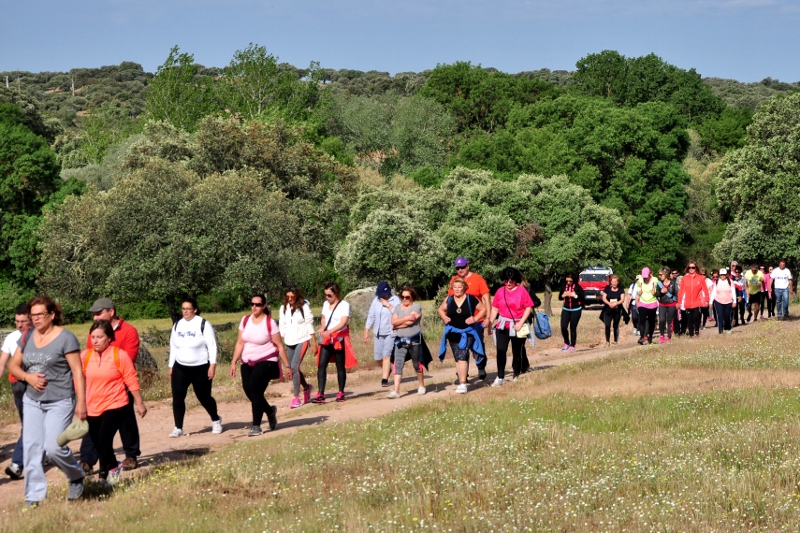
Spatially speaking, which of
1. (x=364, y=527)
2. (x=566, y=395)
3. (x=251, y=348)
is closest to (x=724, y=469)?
(x=364, y=527)

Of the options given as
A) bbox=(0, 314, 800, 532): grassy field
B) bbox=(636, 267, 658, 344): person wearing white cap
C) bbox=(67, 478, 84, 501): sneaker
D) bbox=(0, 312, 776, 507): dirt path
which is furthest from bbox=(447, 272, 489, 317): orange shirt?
bbox=(636, 267, 658, 344): person wearing white cap

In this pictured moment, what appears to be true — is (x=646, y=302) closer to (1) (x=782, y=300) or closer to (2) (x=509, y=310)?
(2) (x=509, y=310)

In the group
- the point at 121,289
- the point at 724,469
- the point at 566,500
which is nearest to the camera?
the point at 566,500

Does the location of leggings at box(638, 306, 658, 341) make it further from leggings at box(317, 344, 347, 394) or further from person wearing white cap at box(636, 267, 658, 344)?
leggings at box(317, 344, 347, 394)

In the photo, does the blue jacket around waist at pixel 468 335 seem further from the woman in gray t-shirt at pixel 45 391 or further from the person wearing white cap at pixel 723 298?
the person wearing white cap at pixel 723 298

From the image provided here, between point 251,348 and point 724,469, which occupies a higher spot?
point 251,348

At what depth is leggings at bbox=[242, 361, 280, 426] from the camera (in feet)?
41.4

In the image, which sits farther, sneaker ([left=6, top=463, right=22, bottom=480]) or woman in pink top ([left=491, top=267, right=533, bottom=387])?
woman in pink top ([left=491, top=267, right=533, bottom=387])

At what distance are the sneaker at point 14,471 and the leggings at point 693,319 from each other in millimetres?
18064

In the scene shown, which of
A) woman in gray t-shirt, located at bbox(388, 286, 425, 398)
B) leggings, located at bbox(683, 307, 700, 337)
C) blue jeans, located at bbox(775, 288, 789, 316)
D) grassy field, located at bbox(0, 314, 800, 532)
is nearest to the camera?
grassy field, located at bbox(0, 314, 800, 532)

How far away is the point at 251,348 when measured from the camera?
12750 mm

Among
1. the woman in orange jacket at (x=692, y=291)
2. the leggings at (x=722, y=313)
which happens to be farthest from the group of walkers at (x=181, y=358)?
the leggings at (x=722, y=313)

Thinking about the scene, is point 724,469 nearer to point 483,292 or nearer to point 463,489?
point 463,489

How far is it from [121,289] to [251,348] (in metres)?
20.9
